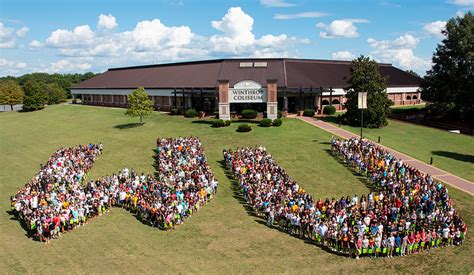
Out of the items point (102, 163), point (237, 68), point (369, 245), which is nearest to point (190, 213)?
point (369, 245)

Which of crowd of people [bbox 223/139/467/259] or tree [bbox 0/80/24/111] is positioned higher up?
tree [bbox 0/80/24/111]

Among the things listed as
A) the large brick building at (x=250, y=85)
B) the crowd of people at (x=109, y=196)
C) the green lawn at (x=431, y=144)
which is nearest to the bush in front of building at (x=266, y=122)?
the large brick building at (x=250, y=85)

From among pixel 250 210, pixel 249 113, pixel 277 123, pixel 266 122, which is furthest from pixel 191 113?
pixel 250 210

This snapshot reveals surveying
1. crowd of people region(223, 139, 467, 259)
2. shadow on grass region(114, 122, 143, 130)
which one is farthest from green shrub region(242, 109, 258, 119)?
crowd of people region(223, 139, 467, 259)

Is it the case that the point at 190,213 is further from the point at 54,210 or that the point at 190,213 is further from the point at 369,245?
the point at 369,245

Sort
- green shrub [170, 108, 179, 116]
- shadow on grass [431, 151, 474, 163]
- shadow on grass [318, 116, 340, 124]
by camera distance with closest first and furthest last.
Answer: shadow on grass [431, 151, 474, 163], shadow on grass [318, 116, 340, 124], green shrub [170, 108, 179, 116]

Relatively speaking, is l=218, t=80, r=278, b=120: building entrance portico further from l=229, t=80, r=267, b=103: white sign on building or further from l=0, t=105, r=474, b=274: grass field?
l=0, t=105, r=474, b=274: grass field
